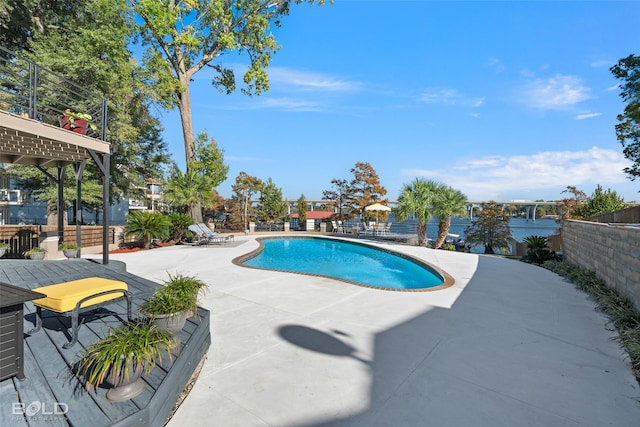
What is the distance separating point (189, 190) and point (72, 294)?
14584 mm

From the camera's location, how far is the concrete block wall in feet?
15.9

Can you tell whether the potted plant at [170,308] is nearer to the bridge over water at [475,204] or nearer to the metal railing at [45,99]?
the metal railing at [45,99]

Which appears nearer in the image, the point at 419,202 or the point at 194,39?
the point at 419,202

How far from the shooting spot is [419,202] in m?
15.6

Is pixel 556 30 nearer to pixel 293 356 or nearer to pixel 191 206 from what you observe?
pixel 293 356

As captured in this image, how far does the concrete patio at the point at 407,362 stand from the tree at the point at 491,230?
12.1m

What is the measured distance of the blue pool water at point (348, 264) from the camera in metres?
9.32

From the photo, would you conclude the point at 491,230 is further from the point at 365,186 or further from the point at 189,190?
the point at 189,190

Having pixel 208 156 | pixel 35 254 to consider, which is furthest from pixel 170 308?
pixel 208 156

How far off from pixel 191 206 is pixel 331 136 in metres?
17.1

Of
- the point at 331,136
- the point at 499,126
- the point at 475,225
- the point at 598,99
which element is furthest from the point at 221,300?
the point at 331,136

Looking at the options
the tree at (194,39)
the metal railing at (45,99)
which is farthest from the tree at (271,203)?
the metal railing at (45,99)

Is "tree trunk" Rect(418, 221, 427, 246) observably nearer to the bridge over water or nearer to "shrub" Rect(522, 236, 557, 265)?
the bridge over water

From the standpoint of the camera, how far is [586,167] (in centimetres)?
2314
